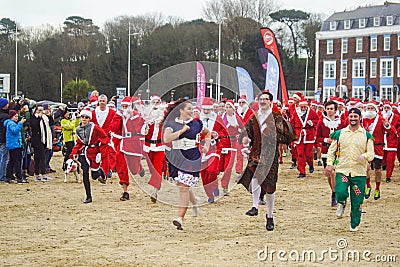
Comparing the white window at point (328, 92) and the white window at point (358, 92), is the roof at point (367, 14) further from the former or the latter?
the white window at point (358, 92)

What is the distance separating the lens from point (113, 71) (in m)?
56.6

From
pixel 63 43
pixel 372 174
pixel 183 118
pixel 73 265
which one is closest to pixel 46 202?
pixel 183 118

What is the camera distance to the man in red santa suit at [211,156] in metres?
12.2

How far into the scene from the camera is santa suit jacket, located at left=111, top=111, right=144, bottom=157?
13.0 m

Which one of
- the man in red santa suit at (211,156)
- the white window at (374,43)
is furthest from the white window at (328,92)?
the man in red santa suit at (211,156)

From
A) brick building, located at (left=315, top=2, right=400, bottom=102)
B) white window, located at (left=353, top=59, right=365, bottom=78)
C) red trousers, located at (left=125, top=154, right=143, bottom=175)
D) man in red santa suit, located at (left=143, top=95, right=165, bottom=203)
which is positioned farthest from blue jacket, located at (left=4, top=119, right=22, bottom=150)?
white window, located at (left=353, top=59, right=365, bottom=78)

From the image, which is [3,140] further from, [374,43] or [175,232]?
[374,43]

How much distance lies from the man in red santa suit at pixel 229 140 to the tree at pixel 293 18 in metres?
67.2

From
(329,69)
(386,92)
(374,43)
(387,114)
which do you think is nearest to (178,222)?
(387,114)

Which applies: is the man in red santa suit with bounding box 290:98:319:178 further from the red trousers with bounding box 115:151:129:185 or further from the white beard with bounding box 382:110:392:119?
the red trousers with bounding box 115:151:129:185

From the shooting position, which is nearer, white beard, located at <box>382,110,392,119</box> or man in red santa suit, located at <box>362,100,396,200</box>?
man in red santa suit, located at <box>362,100,396,200</box>

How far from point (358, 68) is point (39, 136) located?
211 ft

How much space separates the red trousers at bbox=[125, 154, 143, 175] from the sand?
1.57ft

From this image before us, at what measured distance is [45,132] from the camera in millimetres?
15680
